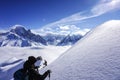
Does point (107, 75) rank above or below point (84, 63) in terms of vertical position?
below

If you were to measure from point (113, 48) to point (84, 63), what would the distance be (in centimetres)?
153

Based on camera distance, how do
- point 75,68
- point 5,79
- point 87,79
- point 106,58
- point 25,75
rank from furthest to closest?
point 5,79 → point 75,68 → point 106,58 → point 87,79 → point 25,75

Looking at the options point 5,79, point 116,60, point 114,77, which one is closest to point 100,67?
point 116,60

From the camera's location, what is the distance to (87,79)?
6.34m

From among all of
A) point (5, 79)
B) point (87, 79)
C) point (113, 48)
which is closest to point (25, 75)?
point (87, 79)

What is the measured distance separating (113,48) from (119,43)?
50 cm

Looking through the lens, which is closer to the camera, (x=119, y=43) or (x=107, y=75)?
(x=107, y=75)

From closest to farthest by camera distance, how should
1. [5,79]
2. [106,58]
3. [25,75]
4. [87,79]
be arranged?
[25,75]
[87,79]
[106,58]
[5,79]

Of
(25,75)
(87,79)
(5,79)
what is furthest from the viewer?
(5,79)

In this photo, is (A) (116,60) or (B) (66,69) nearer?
(A) (116,60)

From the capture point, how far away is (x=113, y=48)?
8.05 m

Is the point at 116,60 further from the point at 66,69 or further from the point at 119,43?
the point at 66,69

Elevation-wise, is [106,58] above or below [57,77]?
above

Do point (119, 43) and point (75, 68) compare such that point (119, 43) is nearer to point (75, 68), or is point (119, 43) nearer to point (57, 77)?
point (75, 68)
